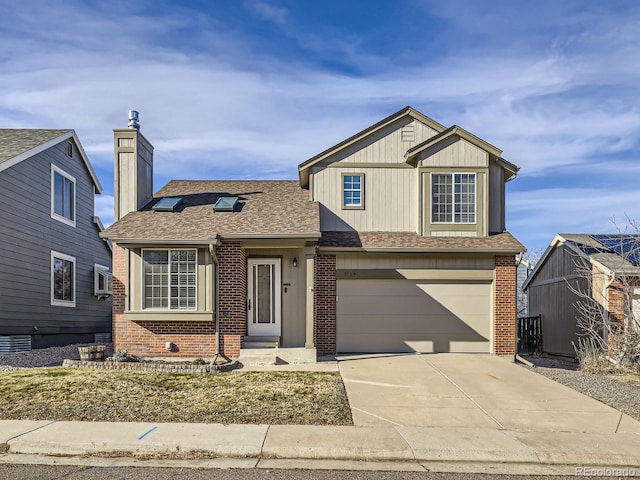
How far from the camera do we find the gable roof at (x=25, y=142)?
16.0 meters

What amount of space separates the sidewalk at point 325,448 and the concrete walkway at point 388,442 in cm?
1

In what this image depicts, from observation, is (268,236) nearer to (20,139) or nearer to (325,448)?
(325,448)

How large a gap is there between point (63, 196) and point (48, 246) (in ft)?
6.92

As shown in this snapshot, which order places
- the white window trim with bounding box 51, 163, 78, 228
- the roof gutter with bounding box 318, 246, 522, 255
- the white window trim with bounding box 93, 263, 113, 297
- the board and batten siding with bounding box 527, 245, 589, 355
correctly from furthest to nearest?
the white window trim with bounding box 93, 263, 113, 297
the white window trim with bounding box 51, 163, 78, 228
the board and batten siding with bounding box 527, 245, 589, 355
the roof gutter with bounding box 318, 246, 522, 255

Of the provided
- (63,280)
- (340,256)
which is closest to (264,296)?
(340,256)

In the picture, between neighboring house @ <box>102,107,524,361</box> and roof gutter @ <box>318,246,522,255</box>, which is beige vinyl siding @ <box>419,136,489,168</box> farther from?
roof gutter @ <box>318,246,522,255</box>

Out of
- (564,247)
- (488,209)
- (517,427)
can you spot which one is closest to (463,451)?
(517,427)

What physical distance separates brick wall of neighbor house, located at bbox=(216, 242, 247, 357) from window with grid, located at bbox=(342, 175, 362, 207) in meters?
3.53

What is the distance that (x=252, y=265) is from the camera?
1533cm

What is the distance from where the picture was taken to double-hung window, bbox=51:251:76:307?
18.4 metres

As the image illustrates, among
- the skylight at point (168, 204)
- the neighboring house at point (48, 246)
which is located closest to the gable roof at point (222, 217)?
the skylight at point (168, 204)

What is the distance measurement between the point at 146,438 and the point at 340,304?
846 cm

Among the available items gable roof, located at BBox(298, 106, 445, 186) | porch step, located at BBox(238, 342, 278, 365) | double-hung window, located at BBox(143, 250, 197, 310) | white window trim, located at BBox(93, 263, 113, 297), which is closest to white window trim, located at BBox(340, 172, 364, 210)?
gable roof, located at BBox(298, 106, 445, 186)

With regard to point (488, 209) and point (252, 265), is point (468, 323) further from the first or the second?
point (252, 265)
